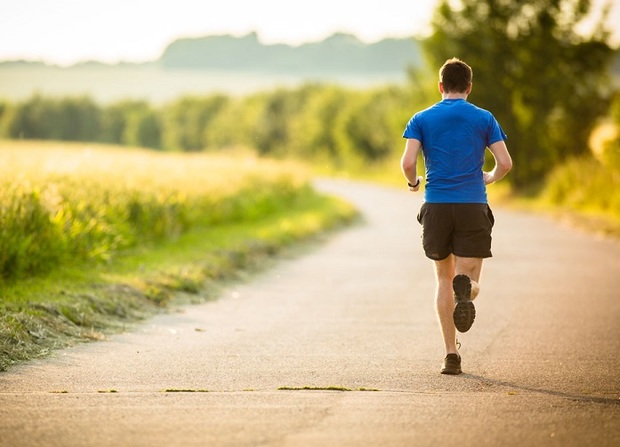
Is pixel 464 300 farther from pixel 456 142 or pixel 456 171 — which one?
pixel 456 142

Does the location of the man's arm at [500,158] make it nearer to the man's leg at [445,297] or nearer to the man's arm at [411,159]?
the man's arm at [411,159]

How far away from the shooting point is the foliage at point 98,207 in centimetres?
1195

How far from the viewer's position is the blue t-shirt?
7445mm

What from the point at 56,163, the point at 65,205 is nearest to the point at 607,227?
the point at 56,163

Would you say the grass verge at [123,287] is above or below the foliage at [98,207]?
below

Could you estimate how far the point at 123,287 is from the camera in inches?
448

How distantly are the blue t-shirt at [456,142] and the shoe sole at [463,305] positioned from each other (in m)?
0.60

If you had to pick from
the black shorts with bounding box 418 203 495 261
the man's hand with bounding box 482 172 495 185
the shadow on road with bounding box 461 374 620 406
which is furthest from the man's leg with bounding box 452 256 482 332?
the man's hand with bounding box 482 172 495 185

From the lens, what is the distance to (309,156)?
86.8 m

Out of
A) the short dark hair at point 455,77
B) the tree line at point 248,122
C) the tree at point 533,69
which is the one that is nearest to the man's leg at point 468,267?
the short dark hair at point 455,77

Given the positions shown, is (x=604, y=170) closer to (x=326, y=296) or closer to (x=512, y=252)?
(x=512, y=252)

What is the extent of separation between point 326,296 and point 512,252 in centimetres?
701

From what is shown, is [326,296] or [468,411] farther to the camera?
[326,296]

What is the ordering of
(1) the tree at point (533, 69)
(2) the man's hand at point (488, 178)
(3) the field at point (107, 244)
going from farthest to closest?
(1) the tree at point (533, 69), (3) the field at point (107, 244), (2) the man's hand at point (488, 178)
